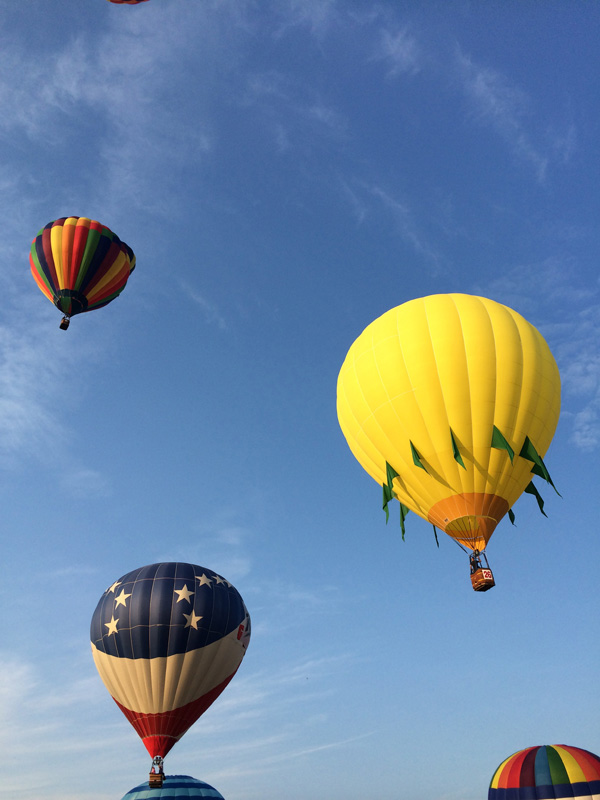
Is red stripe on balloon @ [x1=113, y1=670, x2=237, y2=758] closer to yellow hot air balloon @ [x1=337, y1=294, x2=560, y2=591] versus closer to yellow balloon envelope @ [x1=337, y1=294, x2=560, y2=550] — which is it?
yellow hot air balloon @ [x1=337, y1=294, x2=560, y2=591]

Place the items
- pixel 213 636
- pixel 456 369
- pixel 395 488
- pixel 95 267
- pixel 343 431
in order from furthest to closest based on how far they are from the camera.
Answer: pixel 95 267, pixel 213 636, pixel 343 431, pixel 395 488, pixel 456 369

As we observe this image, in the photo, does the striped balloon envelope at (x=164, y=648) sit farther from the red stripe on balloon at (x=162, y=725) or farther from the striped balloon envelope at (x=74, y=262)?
the striped balloon envelope at (x=74, y=262)

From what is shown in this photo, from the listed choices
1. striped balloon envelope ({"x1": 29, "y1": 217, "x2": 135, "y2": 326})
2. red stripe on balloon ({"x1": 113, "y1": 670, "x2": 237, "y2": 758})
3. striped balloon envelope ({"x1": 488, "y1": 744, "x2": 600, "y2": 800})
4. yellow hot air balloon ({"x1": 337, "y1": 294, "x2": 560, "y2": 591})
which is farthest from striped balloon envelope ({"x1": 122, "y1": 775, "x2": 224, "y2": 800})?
striped balloon envelope ({"x1": 29, "y1": 217, "x2": 135, "y2": 326})

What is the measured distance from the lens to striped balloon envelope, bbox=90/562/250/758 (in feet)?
74.9

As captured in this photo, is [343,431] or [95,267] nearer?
[343,431]

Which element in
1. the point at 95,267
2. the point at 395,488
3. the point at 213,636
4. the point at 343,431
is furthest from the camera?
the point at 95,267

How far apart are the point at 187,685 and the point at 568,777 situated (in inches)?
563

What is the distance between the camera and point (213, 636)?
23734mm

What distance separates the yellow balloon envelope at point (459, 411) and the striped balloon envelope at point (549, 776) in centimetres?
1199

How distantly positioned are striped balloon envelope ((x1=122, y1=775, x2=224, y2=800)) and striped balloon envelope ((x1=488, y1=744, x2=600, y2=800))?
1111 centimetres

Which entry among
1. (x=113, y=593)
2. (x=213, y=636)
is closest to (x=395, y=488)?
(x=213, y=636)

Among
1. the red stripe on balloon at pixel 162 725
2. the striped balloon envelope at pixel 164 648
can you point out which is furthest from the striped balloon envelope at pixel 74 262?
the red stripe on balloon at pixel 162 725

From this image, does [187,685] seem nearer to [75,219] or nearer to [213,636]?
[213,636]

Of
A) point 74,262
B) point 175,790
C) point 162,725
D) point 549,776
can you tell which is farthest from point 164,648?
point 74,262
